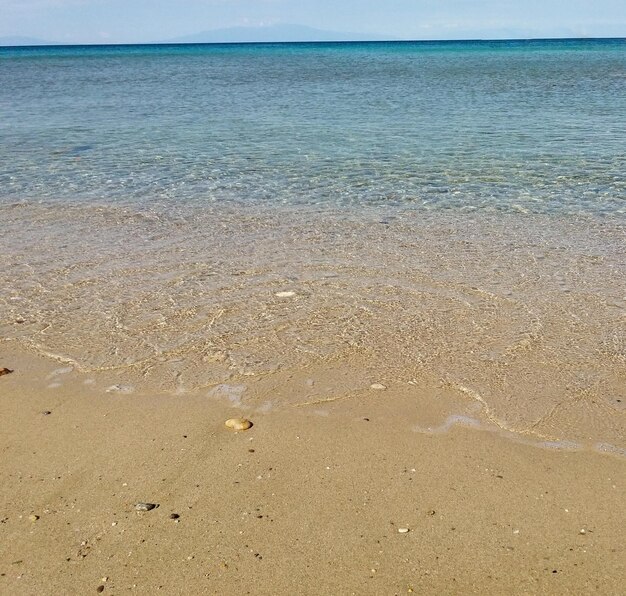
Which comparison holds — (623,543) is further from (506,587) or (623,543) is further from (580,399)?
(580,399)

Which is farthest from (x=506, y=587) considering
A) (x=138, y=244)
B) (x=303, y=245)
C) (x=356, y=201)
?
(x=356, y=201)

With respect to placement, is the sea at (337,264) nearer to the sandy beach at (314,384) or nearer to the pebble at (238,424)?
the sandy beach at (314,384)

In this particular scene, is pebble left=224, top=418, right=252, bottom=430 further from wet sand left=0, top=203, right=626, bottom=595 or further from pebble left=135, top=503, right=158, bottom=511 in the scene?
pebble left=135, top=503, right=158, bottom=511

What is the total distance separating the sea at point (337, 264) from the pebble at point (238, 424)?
0.92 ft

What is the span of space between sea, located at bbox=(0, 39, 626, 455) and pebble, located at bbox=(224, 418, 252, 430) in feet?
0.92

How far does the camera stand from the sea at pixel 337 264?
4.64 m

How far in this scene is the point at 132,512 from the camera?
3297 mm

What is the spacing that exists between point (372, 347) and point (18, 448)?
7.71 ft

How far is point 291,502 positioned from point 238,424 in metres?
0.77

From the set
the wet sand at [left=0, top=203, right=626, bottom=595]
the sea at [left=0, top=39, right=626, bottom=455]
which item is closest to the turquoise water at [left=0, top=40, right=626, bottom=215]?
the sea at [left=0, top=39, right=626, bottom=455]

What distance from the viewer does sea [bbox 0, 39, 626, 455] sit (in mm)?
4641

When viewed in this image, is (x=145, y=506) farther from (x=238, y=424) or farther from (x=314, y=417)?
(x=314, y=417)

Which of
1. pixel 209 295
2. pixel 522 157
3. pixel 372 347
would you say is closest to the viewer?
pixel 372 347

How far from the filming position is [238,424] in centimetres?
404
